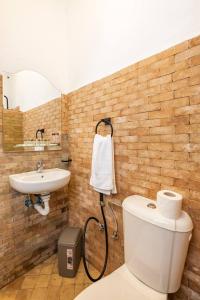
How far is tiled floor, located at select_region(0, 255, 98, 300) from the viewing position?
1.42 metres

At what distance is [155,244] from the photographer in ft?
3.13

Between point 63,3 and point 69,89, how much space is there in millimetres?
879

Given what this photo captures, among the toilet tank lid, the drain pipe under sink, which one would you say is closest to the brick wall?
the drain pipe under sink

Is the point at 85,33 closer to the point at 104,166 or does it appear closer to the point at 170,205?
the point at 104,166

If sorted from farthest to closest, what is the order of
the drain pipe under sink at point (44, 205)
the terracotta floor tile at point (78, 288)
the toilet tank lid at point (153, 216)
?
the drain pipe under sink at point (44, 205)
the terracotta floor tile at point (78, 288)
the toilet tank lid at point (153, 216)

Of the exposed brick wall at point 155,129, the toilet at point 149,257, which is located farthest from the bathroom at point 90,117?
the toilet at point 149,257

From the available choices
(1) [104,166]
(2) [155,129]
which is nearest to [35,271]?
(1) [104,166]

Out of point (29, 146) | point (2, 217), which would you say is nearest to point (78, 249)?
point (2, 217)

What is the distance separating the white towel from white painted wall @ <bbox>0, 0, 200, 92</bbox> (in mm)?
594

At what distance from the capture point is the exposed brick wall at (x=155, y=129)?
974 millimetres

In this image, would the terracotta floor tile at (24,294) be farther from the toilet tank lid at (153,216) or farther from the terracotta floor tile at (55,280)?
the toilet tank lid at (153,216)

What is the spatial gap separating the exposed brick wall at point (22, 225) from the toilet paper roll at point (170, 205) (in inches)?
47.9

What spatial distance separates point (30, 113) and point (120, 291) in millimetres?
1550

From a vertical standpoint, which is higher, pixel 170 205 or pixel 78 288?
pixel 170 205
